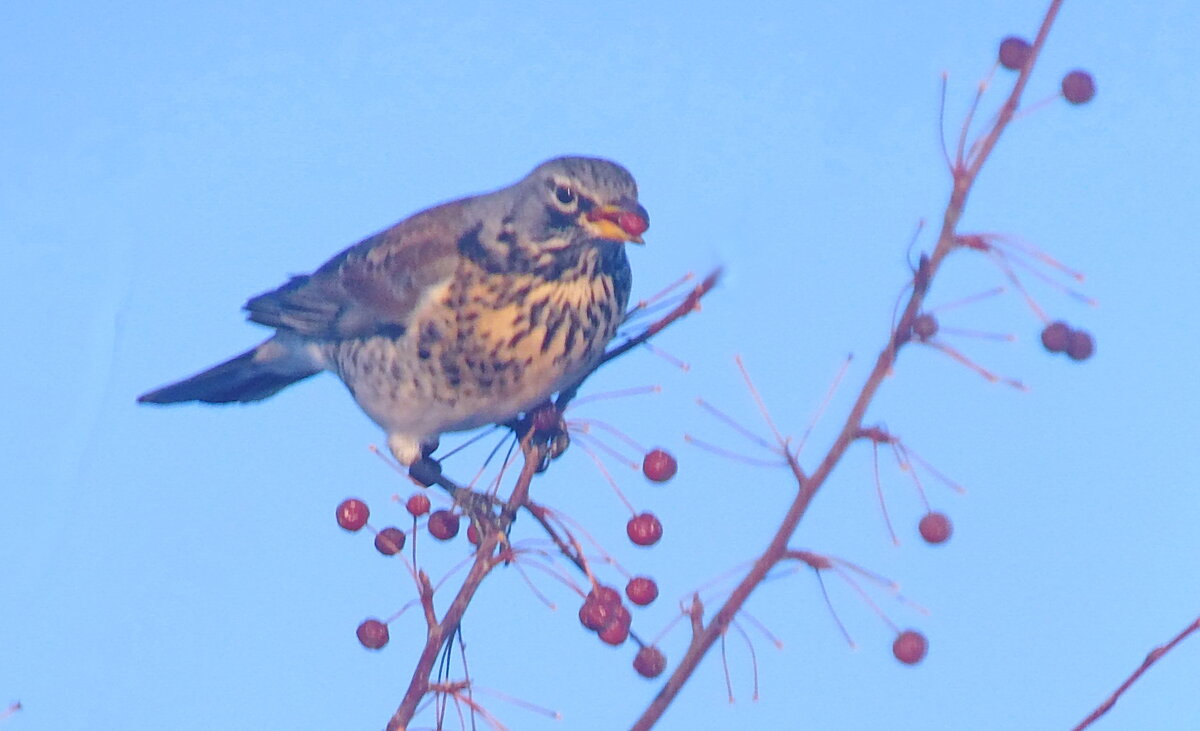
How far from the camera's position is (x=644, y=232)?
3076 millimetres

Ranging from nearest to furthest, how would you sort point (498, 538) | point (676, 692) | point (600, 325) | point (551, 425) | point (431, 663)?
point (676, 692) → point (431, 663) → point (498, 538) → point (551, 425) → point (600, 325)

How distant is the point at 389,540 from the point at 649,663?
2.43ft

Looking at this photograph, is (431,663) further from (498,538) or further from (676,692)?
(676,692)

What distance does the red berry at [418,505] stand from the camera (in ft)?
Result: 9.43

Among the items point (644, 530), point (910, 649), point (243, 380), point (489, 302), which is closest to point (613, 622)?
point (644, 530)

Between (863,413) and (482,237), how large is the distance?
2273mm

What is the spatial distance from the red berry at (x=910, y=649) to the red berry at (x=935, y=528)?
0.15 metres

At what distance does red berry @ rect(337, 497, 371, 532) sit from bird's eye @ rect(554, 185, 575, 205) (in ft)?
3.16

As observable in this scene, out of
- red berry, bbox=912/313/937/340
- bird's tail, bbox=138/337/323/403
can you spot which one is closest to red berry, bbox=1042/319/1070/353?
red berry, bbox=912/313/937/340

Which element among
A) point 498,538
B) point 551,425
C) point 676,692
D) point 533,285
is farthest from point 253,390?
point 676,692

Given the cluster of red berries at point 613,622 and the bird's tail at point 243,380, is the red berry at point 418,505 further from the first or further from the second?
the bird's tail at point 243,380

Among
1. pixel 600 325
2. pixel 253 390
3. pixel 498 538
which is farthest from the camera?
pixel 253 390

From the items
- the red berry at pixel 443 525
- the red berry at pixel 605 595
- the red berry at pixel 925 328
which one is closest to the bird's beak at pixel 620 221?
the red berry at pixel 443 525

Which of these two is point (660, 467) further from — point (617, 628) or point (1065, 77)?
point (1065, 77)
